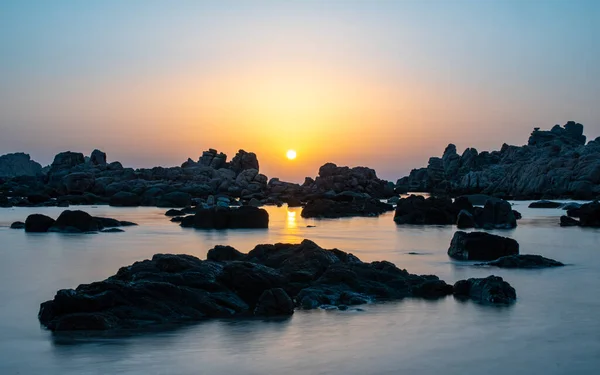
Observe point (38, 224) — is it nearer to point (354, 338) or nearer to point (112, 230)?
point (112, 230)

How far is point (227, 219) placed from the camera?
43.3m

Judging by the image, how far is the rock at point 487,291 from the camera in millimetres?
16922

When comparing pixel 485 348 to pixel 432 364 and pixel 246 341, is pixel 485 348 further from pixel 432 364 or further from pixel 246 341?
pixel 246 341

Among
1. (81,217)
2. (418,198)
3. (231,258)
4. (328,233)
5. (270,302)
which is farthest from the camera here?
(418,198)

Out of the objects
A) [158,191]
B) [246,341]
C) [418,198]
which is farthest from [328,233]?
[158,191]

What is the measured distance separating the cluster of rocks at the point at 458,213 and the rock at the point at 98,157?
88.5 meters

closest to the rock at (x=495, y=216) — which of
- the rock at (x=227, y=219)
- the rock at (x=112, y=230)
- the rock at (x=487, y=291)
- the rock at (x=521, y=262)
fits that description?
the rock at (x=227, y=219)

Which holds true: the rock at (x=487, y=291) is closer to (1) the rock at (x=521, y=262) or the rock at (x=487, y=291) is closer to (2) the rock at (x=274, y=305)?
(2) the rock at (x=274, y=305)

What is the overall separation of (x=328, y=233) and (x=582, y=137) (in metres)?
132

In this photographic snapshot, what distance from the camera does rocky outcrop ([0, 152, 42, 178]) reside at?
186000 millimetres

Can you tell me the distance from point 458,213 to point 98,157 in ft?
314

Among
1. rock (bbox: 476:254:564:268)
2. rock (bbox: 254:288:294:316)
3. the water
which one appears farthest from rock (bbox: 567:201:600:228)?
rock (bbox: 254:288:294:316)

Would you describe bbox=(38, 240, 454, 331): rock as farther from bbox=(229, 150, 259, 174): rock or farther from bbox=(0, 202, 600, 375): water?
bbox=(229, 150, 259, 174): rock

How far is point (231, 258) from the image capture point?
68.5ft
